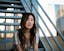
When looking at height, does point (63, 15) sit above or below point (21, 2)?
below

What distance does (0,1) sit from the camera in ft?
14.5

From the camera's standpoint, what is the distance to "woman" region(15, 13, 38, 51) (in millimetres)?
2377

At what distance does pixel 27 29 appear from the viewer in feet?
7.97

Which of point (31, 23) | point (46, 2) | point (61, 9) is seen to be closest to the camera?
point (31, 23)

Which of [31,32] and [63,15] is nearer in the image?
[31,32]

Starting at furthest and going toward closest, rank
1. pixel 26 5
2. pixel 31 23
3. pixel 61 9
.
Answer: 1. pixel 61 9
2. pixel 26 5
3. pixel 31 23

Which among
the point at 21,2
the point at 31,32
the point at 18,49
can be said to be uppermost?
the point at 21,2

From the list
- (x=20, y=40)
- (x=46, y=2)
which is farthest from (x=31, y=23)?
(x=46, y=2)

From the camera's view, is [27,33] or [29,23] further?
[27,33]

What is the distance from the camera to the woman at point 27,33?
2.38 metres

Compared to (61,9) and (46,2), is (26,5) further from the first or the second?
(61,9)

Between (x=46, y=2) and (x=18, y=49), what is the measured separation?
372 centimetres

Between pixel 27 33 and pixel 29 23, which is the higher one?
pixel 29 23

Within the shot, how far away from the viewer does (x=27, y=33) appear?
2482 millimetres
